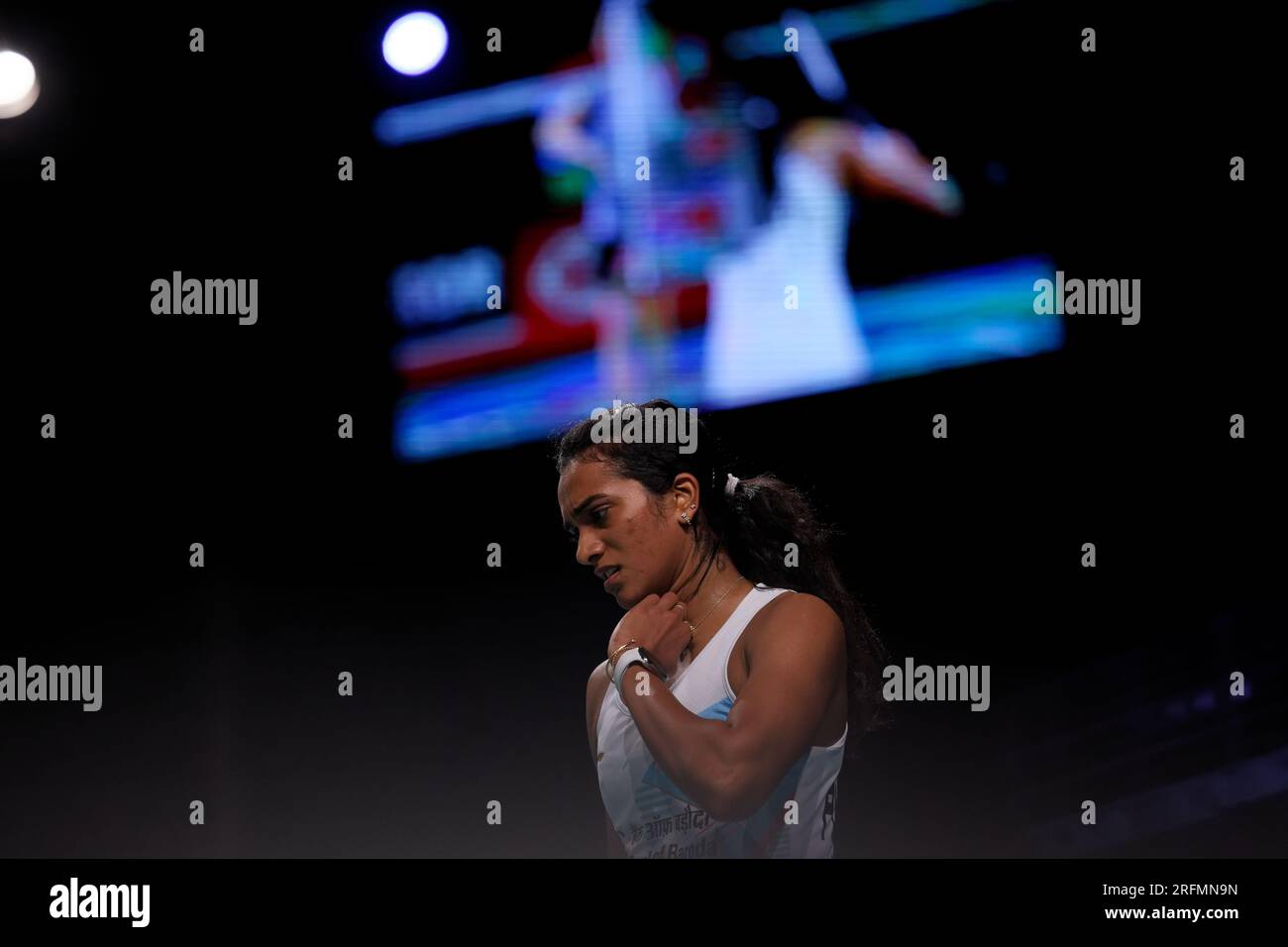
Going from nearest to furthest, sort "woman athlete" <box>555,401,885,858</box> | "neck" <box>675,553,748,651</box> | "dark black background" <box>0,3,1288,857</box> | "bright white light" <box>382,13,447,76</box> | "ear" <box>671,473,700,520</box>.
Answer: "woman athlete" <box>555,401,885,858</box>
"neck" <box>675,553,748,651</box>
"ear" <box>671,473,700,520</box>
"dark black background" <box>0,3,1288,857</box>
"bright white light" <box>382,13,447,76</box>

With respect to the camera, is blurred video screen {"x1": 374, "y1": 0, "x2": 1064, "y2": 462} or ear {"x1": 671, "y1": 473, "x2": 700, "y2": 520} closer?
ear {"x1": 671, "y1": 473, "x2": 700, "y2": 520}

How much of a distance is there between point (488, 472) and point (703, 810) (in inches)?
41.2

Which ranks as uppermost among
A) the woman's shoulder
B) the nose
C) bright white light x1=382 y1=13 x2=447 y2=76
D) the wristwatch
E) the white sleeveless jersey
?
bright white light x1=382 y1=13 x2=447 y2=76

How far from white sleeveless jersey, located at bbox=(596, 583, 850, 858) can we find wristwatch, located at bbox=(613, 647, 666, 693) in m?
0.08

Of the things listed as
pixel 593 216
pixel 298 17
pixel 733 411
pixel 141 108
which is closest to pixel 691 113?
pixel 593 216

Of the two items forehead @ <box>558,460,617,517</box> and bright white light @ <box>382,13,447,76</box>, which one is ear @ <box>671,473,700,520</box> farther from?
bright white light @ <box>382,13,447,76</box>

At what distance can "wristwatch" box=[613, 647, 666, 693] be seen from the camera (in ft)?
10.1

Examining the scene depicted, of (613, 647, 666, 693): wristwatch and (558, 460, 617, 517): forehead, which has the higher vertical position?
(558, 460, 617, 517): forehead

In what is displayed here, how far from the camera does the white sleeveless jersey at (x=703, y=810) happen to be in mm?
3076

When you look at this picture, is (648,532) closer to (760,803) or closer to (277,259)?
(760,803)

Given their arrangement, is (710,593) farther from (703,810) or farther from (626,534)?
(703,810)

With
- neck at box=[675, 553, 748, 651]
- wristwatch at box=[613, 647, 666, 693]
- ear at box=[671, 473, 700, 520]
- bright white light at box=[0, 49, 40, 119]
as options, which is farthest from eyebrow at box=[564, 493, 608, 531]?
bright white light at box=[0, 49, 40, 119]

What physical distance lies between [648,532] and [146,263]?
152cm

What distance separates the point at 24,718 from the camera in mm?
3693
